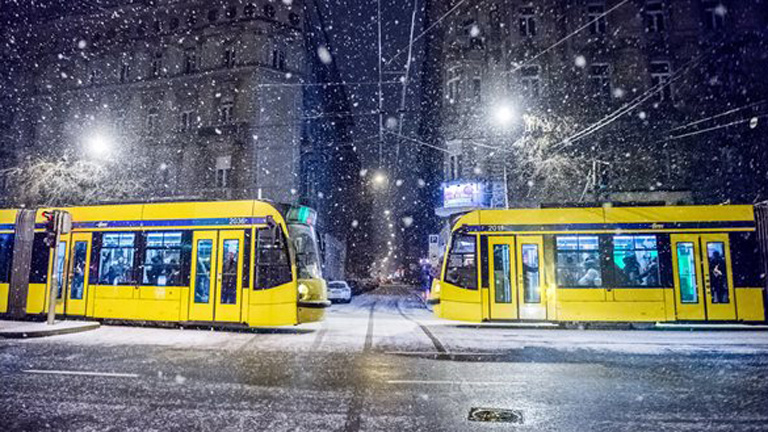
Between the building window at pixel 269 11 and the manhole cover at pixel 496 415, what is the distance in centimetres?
3001

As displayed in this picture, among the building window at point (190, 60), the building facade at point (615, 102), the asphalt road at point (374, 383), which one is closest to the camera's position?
the asphalt road at point (374, 383)

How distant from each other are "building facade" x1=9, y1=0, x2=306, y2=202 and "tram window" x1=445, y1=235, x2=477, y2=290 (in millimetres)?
17273

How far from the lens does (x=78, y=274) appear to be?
1208cm

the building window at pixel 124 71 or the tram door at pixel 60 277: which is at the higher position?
the building window at pixel 124 71

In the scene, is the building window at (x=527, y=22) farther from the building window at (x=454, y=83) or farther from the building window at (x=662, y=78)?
the building window at (x=662, y=78)

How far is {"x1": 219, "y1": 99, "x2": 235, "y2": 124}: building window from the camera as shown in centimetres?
2870

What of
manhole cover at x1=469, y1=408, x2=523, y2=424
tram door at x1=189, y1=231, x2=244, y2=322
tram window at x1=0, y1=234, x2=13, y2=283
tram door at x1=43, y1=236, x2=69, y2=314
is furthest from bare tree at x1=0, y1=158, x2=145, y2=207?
manhole cover at x1=469, y1=408, x2=523, y2=424

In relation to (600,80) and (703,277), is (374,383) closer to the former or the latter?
(703,277)

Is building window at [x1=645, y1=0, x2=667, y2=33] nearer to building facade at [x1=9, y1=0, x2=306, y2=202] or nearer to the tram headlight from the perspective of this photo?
building facade at [x1=9, y1=0, x2=306, y2=202]

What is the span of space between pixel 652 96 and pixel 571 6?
719cm

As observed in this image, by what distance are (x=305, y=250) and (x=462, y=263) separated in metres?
4.51

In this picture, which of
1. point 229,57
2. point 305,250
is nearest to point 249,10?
point 229,57

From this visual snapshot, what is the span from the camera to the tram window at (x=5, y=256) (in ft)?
41.1

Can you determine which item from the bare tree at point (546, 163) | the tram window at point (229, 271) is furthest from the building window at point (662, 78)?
the tram window at point (229, 271)
